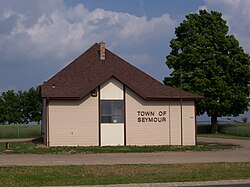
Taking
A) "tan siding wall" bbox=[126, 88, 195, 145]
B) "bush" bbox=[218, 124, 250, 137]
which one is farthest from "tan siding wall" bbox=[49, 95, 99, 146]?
"bush" bbox=[218, 124, 250, 137]

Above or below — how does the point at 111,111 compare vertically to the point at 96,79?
below

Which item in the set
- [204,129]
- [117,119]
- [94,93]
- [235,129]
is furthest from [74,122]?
[204,129]

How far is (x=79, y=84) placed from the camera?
3681 centimetres

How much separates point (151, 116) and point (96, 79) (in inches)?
182

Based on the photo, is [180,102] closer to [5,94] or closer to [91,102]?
[91,102]

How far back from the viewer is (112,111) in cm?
3625

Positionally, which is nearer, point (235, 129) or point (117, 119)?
point (117, 119)

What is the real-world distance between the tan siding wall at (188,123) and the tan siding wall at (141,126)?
1.47 meters

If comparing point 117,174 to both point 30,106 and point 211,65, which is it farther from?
point 30,106

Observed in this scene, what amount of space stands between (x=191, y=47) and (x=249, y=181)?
4155cm

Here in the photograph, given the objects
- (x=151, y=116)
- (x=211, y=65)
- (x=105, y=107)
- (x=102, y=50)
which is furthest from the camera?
(x=211, y=65)

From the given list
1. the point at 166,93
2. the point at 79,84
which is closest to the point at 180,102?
the point at 166,93

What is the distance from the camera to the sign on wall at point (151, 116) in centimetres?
3650

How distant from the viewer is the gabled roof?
35.8 meters
